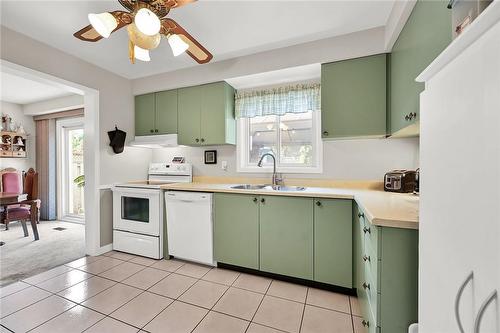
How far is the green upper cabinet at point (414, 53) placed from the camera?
3.51 feet

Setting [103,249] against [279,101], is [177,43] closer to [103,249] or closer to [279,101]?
[279,101]

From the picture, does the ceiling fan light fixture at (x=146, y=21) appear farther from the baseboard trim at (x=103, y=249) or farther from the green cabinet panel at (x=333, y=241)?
the baseboard trim at (x=103, y=249)

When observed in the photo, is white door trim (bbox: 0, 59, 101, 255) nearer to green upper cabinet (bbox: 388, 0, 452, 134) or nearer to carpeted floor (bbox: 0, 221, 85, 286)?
carpeted floor (bbox: 0, 221, 85, 286)

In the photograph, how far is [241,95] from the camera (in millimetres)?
2748

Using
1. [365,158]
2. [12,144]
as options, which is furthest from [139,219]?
[12,144]

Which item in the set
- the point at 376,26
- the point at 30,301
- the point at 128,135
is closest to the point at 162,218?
the point at 30,301

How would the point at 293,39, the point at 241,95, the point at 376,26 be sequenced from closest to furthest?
Answer: the point at 376,26 → the point at 293,39 → the point at 241,95

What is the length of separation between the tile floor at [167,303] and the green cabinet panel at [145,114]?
5.87 feet

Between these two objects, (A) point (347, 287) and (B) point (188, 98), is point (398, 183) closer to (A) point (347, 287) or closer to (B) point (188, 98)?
(A) point (347, 287)

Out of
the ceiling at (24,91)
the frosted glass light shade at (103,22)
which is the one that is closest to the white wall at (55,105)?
the ceiling at (24,91)

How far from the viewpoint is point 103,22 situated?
128cm

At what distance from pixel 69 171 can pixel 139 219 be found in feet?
9.95

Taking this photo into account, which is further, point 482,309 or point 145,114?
point 145,114

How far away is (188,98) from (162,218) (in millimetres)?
1542
